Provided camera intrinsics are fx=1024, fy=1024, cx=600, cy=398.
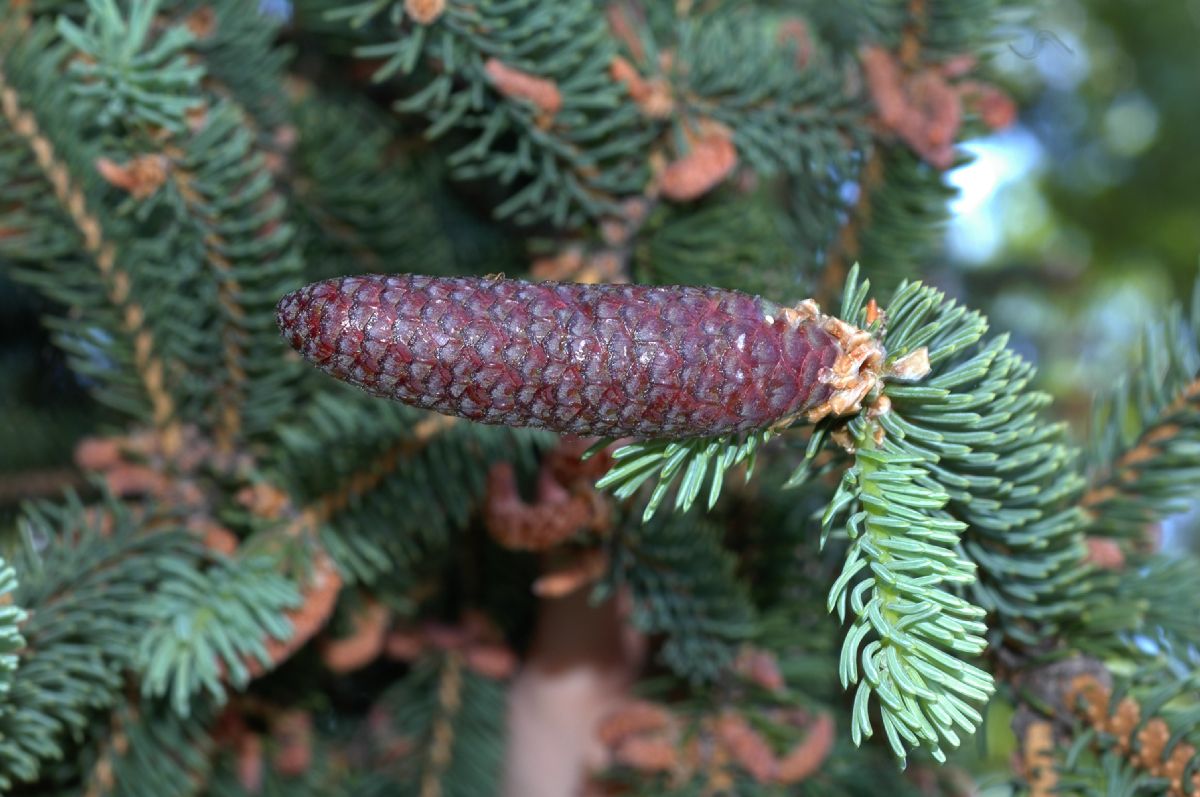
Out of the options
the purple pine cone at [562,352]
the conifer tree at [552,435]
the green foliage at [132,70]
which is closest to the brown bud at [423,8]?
the conifer tree at [552,435]

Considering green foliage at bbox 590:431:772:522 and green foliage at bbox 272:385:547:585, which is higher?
green foliage at bbox 590:431:772:522

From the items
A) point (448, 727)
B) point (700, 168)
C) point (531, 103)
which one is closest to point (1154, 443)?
point (700, 168)

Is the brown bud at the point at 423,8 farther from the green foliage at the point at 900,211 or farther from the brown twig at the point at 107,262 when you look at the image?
the green foliage at the point at 900,211

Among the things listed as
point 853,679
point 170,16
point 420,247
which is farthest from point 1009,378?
point 170,16

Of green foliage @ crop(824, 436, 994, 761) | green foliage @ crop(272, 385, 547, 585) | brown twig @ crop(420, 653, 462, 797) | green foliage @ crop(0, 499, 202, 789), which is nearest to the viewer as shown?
green foliage @ crop(824, 436, 994, 761)

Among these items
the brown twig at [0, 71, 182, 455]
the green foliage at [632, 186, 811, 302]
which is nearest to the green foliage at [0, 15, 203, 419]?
the brown twig at [0, 71, 182, 455]

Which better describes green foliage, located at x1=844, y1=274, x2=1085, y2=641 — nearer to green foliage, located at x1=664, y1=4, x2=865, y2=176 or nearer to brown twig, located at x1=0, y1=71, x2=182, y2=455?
green foliage, located at x1=664, y1=4, x2=865, y2=176

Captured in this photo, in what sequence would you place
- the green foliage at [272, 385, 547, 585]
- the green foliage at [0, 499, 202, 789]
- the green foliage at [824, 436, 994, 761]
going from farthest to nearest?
the green foliage at [272, 385, 547, 585] < the green foliage at [0, 499, 202, 789] < the green foliage at [824, 436, 994, 761]

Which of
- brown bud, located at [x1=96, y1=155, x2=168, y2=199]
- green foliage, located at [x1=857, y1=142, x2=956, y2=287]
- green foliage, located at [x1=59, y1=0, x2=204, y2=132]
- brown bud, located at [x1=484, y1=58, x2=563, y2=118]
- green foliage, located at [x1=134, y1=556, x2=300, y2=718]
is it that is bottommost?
green foliage, located at [x1=134, y1=556, x2=300, y2=718]
